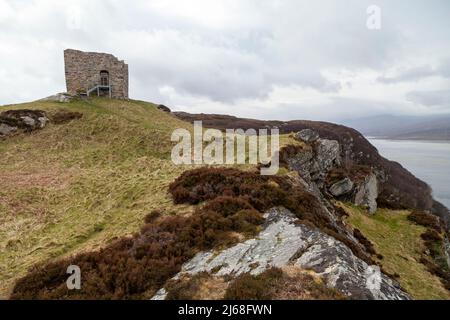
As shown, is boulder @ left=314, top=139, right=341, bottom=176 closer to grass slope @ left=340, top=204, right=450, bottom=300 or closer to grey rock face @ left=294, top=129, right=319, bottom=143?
grey rock face @ left=294, top=129, right=319, bottom=143

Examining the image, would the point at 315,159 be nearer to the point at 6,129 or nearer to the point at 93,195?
the point at 93,195

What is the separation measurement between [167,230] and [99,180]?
12019 millimetres

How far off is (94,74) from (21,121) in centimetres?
1407

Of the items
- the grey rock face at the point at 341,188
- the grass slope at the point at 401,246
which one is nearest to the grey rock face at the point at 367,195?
the grass slope at the point at 401,246

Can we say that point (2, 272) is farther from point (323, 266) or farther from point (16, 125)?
point (16, 125)

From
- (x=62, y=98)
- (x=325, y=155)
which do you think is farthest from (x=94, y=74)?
(x=325, y=155)

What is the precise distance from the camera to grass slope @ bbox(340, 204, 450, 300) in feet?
62.1

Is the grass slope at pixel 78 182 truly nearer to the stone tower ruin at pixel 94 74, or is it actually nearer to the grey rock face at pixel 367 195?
the stone tower ruin at pixel 94 74

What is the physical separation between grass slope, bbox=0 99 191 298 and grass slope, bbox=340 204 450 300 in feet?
49.9

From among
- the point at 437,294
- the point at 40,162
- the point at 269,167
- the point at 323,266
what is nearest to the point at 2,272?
the point at 323,266

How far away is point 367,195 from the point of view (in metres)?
36.6

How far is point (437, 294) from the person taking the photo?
18047 mm

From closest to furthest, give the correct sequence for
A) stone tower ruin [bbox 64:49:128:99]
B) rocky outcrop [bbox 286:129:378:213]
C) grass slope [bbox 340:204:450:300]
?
grass slope [bbox 340:204:450:300], rocky outcrop [bbox 286:129:378:213], stone tower ruin [bbox 64:49:128:99]

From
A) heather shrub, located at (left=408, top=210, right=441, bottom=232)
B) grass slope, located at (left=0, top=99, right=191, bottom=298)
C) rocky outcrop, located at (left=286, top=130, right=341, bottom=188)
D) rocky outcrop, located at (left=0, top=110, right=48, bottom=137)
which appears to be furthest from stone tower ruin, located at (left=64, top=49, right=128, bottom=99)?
heather shrub, located at (left=408, top=210, right=441, bottom=232)
